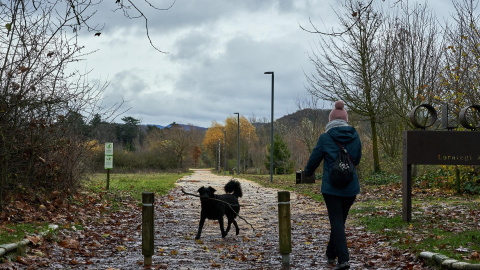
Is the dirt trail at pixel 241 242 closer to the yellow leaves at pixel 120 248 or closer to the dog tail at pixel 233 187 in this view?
the yellow leaves at pixel 120 248

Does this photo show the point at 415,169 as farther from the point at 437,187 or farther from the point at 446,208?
the point at 446,208

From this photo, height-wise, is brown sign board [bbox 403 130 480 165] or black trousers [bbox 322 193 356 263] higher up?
brown sign board [bbox 403 130 480 165]

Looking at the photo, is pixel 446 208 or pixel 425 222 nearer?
pixel 425 222

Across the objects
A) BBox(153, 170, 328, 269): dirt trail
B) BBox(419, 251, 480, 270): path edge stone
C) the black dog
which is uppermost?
the black dog

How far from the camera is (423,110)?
2433cm

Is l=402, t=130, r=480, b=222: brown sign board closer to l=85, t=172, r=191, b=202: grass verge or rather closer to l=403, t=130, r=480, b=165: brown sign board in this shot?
l=403, t=130, r=480, b=165: brown sign board

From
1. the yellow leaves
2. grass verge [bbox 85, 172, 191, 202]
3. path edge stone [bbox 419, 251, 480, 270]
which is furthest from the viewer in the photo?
grass verge [bbox 85, 172, 191, 202]

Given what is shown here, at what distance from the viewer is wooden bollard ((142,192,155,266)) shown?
7055 millimetres

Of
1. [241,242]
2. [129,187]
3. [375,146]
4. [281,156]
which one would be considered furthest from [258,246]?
[281,156]

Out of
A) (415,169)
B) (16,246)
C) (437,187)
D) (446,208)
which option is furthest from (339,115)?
(415,169)

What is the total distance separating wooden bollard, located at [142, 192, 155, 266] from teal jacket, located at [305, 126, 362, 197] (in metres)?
2.26

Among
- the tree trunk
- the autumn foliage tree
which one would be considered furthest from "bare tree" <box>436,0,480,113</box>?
the autumn foliage tree

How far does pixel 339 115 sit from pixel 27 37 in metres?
7.26

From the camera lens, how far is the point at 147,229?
7117mm
